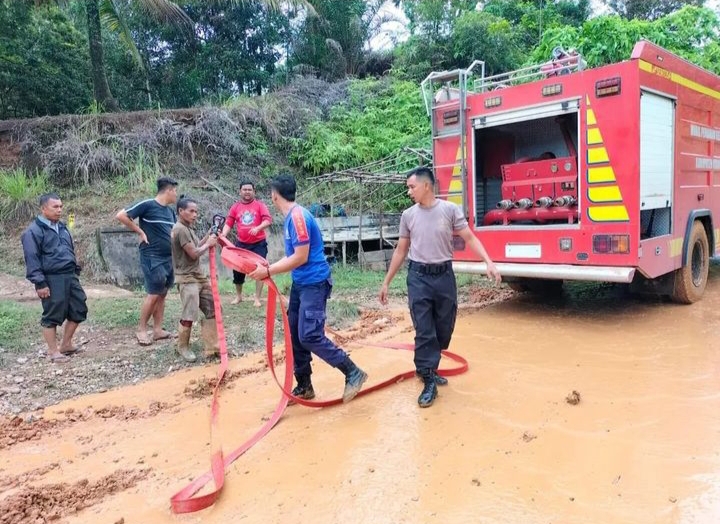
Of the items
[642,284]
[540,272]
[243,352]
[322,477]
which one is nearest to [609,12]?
[642,284]

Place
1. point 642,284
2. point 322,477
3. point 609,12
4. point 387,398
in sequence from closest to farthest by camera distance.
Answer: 1. point 322,477
2. point 387,398
3. point 642,284
4. point 609,12

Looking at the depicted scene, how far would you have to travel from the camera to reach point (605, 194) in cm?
533

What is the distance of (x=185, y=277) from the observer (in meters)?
4.93

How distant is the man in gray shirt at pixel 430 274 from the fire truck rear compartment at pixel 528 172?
8.14 feet

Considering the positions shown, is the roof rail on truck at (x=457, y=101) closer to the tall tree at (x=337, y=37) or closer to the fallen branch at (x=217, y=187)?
the fallen branch at (x=217, y=187)

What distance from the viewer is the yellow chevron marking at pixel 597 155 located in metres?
5.31

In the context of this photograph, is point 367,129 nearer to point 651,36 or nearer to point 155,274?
point 651,36

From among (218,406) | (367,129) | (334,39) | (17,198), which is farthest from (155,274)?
(334,39)

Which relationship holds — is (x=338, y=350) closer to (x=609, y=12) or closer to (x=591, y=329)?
(x=591, y=329)

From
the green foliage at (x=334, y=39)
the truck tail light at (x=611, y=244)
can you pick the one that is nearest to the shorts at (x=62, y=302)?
the truck tail light at (x=611, y=244)

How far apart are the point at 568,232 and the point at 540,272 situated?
502mm

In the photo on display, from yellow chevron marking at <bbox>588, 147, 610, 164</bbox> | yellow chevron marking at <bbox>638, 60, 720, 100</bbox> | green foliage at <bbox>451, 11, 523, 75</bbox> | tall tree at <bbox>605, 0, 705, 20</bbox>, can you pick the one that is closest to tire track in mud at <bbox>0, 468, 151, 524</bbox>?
yellow chevron marking at <bbox>588, 147, 610, 164</bbox>

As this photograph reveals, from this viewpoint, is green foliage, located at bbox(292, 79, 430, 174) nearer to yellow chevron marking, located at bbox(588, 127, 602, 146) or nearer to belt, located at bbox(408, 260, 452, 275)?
yellow chevron marking, located at bbox(588, 127, 602, 146)

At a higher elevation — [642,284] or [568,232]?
[568,232]
